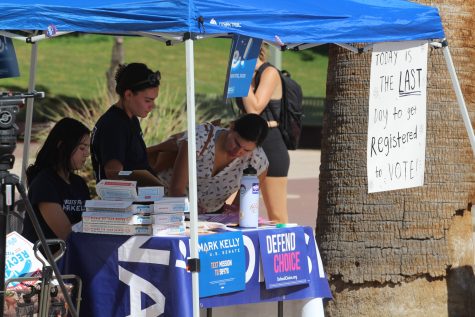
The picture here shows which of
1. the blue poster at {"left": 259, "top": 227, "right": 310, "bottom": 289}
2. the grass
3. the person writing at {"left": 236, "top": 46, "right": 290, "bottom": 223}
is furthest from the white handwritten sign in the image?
the grass

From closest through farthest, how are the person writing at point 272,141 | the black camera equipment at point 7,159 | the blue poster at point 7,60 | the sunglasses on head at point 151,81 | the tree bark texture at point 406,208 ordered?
the black camera equipment at point 7,159 → the sunglasses on head at point 151,81 → the blue poster at point 7,60 → the tree bark texture at point 406,208 → the person writing at point 272,141

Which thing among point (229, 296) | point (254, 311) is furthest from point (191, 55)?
point (254, 311)

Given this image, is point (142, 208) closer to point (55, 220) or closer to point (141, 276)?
point (141, 276)

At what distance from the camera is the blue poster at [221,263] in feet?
17.6

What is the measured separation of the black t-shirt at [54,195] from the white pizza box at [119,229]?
0.43m

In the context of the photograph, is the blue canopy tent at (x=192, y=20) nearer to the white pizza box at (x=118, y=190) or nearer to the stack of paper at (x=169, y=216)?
the stack of paper at (x=169, y=216)

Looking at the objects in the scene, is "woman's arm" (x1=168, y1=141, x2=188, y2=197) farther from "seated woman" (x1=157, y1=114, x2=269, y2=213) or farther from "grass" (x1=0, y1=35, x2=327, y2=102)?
"grass" (x1=0, y1=35, x2=327, y2=102)

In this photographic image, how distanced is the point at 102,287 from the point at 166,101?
876 cm

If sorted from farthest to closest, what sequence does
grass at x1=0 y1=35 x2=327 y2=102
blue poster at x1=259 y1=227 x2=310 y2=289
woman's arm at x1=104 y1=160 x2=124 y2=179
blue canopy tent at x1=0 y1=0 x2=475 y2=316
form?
grass at x1=0 y1=35 x2=327 y2=102 < woman's arm at x1=104 y1=160 x2=124 y2=179 < blue poster at x1=259 y1=227 x2=310 y2=289 < blue canopy tent at x1=0 y1=0 x2=475 y2=316

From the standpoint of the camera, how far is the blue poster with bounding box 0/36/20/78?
6.53m

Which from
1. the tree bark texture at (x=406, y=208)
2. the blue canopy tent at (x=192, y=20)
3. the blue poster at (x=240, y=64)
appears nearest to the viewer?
the blue canopy tent at (x=192, y=20)

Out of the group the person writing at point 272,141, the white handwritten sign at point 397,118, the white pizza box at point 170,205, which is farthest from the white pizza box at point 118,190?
the person writing at point 272,141

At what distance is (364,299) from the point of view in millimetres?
7082

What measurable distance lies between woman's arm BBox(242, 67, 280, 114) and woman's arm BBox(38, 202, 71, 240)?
7.61 feet
